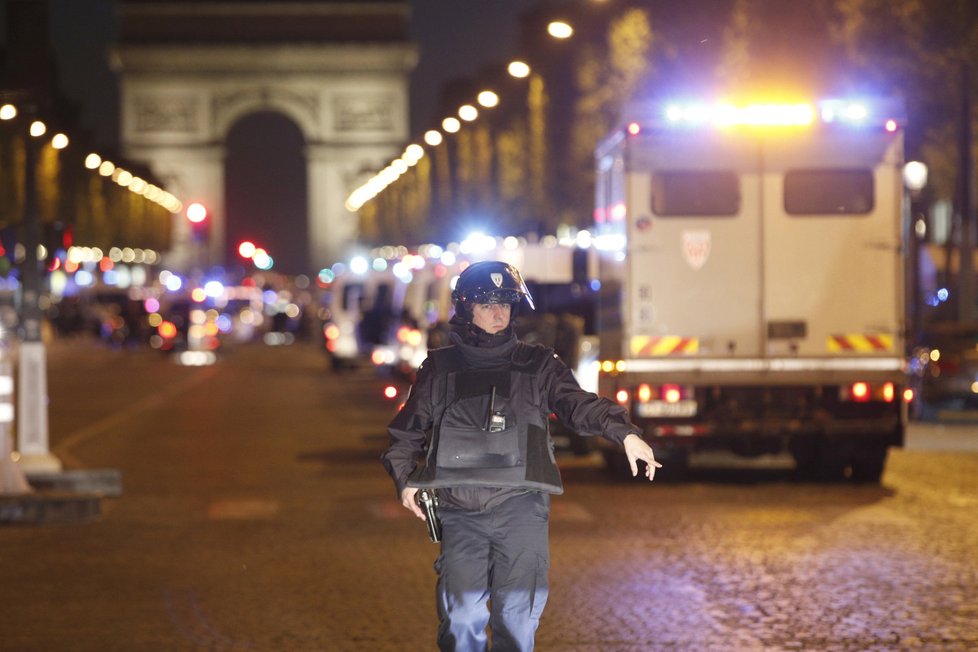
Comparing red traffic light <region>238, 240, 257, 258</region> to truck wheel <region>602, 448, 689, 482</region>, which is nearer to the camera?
truck wheel <region>602, 448, 689, 482</region>

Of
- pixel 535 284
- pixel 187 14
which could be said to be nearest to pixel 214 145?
pixel 187 14

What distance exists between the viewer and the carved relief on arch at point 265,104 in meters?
89.2

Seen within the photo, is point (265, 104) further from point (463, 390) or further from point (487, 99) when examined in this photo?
Answer: point (463, 390)

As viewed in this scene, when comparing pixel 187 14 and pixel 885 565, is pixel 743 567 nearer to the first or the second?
pixel 885 565

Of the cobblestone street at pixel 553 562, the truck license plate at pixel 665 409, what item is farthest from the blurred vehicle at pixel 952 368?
the truck license plate at pixel 665 409

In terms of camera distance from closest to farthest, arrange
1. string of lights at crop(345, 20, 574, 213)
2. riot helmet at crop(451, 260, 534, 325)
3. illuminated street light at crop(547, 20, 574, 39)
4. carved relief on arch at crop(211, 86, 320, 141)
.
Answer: riot helmet at crop(451, 260, 534, 325), illuminated street light at crop(547, 20, 574, 39), string of lights at crop(345, 20, 574, 213), carved relief on arch at crop(211, 86, 320, 141)

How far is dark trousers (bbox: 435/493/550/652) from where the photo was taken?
6.38m

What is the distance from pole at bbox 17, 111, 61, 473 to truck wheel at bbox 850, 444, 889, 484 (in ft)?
19.5

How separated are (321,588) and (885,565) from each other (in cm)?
301

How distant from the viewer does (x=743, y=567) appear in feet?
36.0

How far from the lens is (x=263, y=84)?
296 ft

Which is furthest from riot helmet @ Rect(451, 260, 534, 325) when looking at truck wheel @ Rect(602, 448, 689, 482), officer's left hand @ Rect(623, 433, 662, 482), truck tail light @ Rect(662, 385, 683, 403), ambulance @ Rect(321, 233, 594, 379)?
truck wheel @ Rect(602, 448, 689, 482)

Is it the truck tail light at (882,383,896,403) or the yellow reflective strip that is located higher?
the yellow reflective strip

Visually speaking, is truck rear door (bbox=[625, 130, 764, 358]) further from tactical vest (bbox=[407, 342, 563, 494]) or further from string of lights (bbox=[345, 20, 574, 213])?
tactical vest (bbox=[407, 342, 563, 494])
